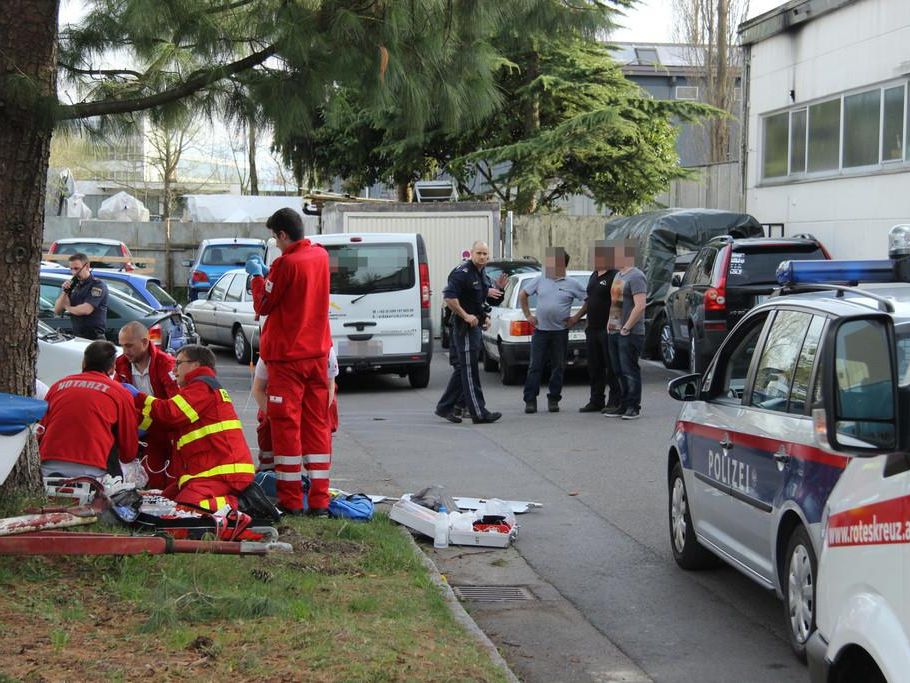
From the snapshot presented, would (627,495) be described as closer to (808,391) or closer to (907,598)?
(808,391)

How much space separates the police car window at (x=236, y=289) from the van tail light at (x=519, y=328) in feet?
19.8

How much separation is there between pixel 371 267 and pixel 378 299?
0.45m

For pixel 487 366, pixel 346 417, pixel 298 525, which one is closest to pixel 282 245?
pixel 298 525

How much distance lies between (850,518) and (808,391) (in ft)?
6.07

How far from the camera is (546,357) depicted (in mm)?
14578

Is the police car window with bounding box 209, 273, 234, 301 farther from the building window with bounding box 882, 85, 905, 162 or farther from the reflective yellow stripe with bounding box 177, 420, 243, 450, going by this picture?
the reflective yellow stripe with bounding box 177, 420, 243, 450

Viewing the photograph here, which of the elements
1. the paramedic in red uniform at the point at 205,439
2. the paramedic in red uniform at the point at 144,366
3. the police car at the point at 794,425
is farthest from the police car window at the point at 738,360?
the paramedic in red uniform at the point at 144,366

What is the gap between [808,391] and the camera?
5672 millimetres

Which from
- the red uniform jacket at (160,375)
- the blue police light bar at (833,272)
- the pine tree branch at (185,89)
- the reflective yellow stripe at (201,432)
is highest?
the pine tree branch at (185,89)

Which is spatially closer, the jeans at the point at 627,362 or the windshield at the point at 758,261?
the jeans at the point at 627,362

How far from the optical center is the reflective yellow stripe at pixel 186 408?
729 cm

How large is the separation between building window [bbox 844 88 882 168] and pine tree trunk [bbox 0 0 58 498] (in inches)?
598

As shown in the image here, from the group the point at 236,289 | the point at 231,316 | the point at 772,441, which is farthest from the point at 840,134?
the point at 772,441

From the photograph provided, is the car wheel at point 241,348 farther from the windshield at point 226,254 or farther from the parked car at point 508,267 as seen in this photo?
the windshield at point 226,254
